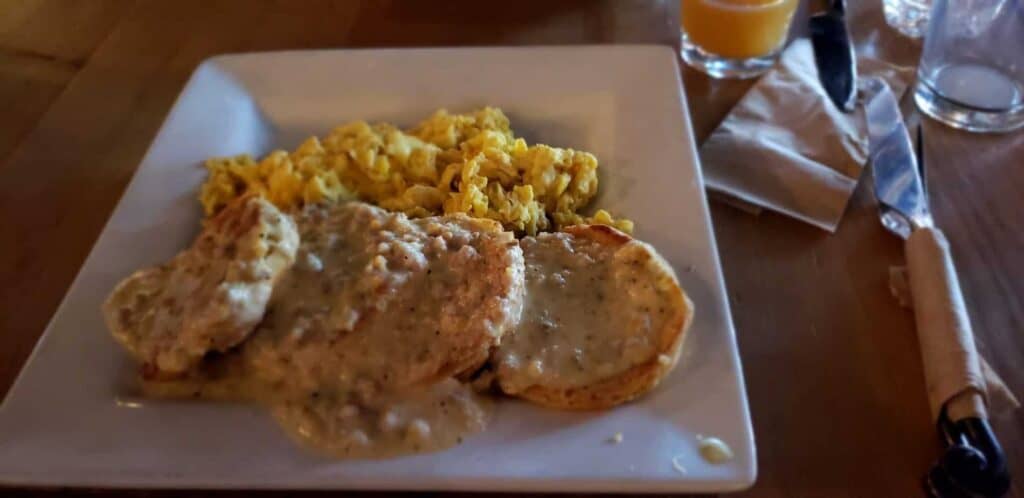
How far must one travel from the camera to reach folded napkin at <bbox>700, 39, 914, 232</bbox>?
4.36 ft

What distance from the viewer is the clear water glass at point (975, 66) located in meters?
1.47

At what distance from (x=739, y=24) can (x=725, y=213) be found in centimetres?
47

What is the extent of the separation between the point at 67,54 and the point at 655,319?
1.48 m

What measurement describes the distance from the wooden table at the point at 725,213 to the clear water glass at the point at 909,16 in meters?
0.03

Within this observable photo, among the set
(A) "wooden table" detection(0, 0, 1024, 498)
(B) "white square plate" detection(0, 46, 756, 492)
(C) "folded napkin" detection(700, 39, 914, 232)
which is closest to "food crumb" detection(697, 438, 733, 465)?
(B) "white square plate" detection(0, 46, 756, 492)

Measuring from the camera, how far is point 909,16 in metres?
1.78

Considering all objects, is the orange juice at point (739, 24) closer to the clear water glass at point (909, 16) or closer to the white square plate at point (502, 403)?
the white square plate at point (502, 403)

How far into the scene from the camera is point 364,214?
115cm

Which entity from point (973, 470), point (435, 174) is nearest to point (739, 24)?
point (435, 174)

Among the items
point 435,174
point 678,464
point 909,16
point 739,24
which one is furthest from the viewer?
point 909,16

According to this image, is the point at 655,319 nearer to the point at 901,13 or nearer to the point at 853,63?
the point at 853,63

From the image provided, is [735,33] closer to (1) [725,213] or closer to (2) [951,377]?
(1) [725,213]

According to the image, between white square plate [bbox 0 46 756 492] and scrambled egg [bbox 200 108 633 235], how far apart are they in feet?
0.19

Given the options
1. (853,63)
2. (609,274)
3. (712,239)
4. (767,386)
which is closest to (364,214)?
(609,274)
